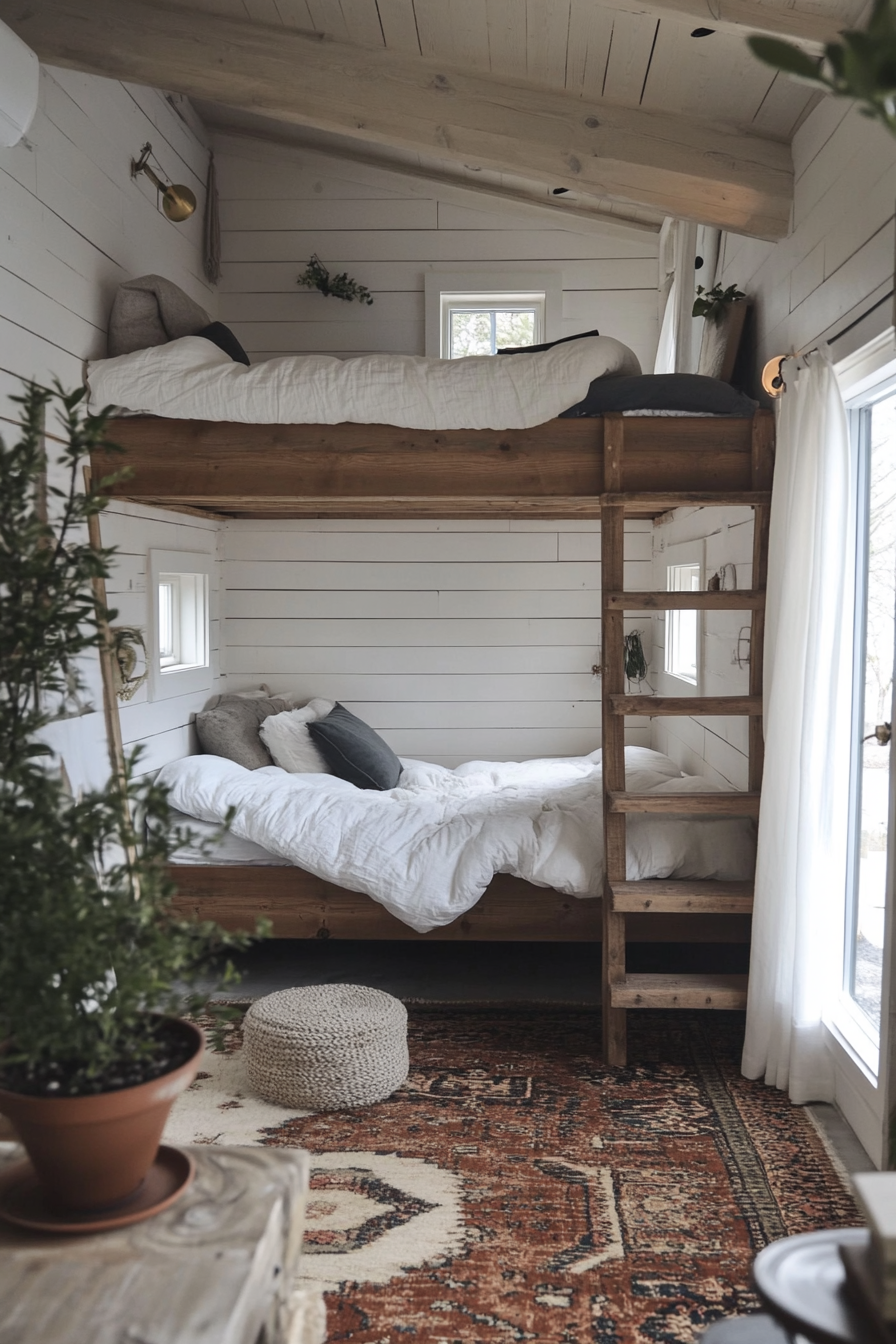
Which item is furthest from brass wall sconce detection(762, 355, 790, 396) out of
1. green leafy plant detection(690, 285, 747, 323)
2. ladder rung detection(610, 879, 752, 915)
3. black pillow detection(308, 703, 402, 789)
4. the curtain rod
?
black pillow detection(308, 703, 402, 789)

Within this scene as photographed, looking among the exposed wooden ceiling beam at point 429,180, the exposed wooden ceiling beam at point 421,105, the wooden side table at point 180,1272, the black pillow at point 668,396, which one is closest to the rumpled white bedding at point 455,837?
the black pillow at point 668,396

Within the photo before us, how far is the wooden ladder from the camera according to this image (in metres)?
3.25

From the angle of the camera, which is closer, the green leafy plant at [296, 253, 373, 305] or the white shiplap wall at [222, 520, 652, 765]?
the green leafy plant at [296, 253, 373, 305]

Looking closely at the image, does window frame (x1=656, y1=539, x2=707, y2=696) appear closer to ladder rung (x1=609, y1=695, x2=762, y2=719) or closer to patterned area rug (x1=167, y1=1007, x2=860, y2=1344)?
ladder rung (x1=609, y1=695, x2=762, y2=719)

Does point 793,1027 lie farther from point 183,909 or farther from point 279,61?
point 279,61

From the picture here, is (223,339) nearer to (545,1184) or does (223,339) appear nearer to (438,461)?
(438,461)

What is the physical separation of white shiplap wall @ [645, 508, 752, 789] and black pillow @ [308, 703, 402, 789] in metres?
1.32

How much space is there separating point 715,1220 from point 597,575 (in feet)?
11.2

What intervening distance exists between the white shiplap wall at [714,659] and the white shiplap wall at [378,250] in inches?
42.5

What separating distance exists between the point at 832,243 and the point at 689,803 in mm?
1606

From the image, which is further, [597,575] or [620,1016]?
[597,575]

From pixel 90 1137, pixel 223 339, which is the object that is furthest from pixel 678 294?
pixel 90 1137

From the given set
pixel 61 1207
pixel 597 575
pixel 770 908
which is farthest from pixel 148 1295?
pixel 597 575

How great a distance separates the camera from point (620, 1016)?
3.28 metres
